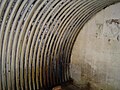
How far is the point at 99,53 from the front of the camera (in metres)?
4.89

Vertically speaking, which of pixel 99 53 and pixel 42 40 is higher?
pixel 42 40

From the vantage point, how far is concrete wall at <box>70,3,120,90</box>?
4.51 m

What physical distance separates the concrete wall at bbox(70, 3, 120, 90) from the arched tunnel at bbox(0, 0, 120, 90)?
31mm

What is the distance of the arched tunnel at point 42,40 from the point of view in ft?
11.2

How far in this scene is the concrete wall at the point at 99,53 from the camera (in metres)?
4.51

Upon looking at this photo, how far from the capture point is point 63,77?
5309mm

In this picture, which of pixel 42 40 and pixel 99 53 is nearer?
pixel 42 40

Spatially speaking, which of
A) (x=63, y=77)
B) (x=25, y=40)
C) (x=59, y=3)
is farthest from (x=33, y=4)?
(x=63, y=77)

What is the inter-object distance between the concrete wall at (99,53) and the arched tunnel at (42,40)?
1.2 inches

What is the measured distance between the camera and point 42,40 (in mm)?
4230

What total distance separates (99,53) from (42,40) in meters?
1.64

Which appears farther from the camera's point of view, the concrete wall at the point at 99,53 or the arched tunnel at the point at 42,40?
the concrete wall at the point at 99,53

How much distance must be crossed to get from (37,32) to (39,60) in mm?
766

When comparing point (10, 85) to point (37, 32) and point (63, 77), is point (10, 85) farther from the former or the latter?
point (63, 77)
